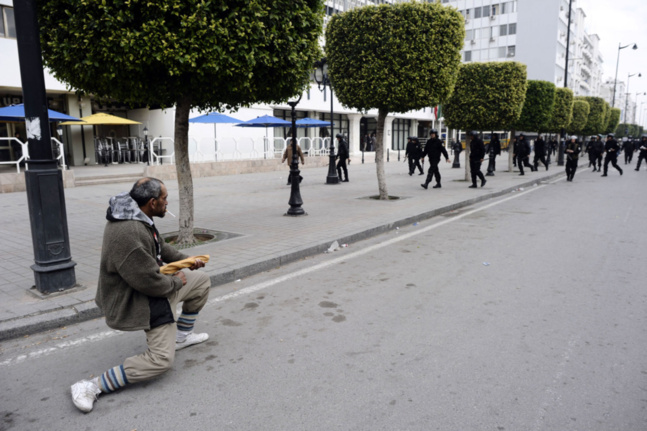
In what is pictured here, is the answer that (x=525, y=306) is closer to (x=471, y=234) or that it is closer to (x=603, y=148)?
(x=471, y=234)

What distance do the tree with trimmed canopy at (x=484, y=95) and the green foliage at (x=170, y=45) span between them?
37.7ft

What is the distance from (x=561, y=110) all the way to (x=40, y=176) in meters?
27.1

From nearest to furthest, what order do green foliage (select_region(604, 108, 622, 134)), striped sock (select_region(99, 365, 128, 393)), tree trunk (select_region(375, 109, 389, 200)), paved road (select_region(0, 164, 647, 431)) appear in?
1. paved road (select_region(0, 164, 647, 431))
2. striped sock (select_region(99, 365, 128, 393))
3. tree trunk (select_region(375, 109, 389, 200))
4. green foliage (select_region(604, 108, 622, 134))

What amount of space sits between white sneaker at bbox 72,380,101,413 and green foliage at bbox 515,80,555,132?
22098mm

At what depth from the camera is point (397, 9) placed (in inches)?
431

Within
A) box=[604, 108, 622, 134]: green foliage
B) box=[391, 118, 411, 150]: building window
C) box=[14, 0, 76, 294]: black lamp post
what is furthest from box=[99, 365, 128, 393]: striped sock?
box=[604, 108, 622, 134]: green foliage

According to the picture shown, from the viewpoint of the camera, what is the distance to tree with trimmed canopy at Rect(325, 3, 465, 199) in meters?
10.9

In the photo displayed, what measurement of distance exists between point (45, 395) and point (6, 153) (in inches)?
917

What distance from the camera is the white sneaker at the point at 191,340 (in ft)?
12.5

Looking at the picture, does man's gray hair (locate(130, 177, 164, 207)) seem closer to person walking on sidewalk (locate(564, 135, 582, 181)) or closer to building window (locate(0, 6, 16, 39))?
person walking on sidewalk (locate(564, 135, 582, 181))


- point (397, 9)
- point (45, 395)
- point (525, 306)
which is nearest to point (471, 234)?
point (525, 306)

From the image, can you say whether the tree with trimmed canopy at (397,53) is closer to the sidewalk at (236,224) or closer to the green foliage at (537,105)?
the sidewalk at (236,224)

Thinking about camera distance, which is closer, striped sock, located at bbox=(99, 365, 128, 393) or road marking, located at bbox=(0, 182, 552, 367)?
striped sock, located at bbox=(99, 365, 128, 393)

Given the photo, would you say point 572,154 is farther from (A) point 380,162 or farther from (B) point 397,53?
(B) point 397,53
